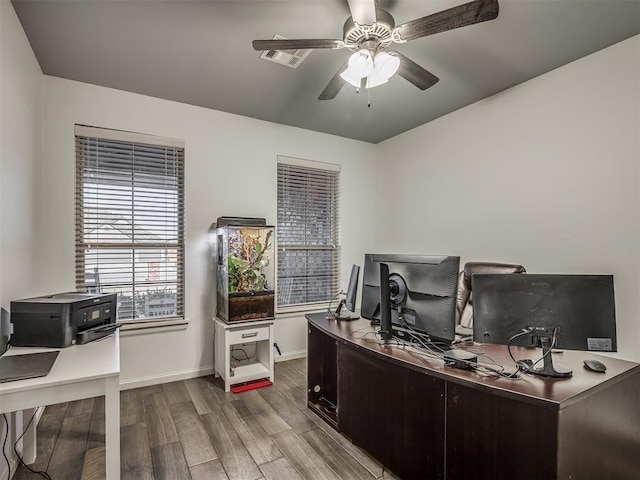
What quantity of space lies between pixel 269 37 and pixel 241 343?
2551 mm

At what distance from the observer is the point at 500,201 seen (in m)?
3.11

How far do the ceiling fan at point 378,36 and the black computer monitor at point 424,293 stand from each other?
1.15 m

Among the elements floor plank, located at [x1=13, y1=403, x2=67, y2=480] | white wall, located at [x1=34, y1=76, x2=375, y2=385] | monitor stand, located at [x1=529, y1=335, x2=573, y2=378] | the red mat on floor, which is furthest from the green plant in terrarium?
monitor stand, located at [x1=529, y1=335, x2=573, y2=378]

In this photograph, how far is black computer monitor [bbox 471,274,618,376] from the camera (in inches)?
55.6

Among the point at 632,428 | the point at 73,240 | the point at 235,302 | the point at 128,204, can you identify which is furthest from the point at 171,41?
the point at 632,428

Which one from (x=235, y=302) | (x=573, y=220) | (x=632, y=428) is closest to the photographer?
(x=632, y=428)

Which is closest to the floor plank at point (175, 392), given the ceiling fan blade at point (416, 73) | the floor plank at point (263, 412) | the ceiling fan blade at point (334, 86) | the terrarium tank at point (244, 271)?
the floor plank at point (263, 412)

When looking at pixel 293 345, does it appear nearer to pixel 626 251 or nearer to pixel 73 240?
pixel 73 240

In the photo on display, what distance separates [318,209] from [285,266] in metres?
0.84

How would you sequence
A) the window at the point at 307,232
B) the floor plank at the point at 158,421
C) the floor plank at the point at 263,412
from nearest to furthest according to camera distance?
1. the floor plank at the point at 158,421
2. the floor plank at the point at 263,412
3. the window at the point at 307,232

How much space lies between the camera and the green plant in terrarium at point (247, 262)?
10.1ft

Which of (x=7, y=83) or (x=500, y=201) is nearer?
(x=7, y=83)

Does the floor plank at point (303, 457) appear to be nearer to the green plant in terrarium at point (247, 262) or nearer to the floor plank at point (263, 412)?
the floor plank at point (263, 412)

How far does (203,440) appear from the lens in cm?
227
